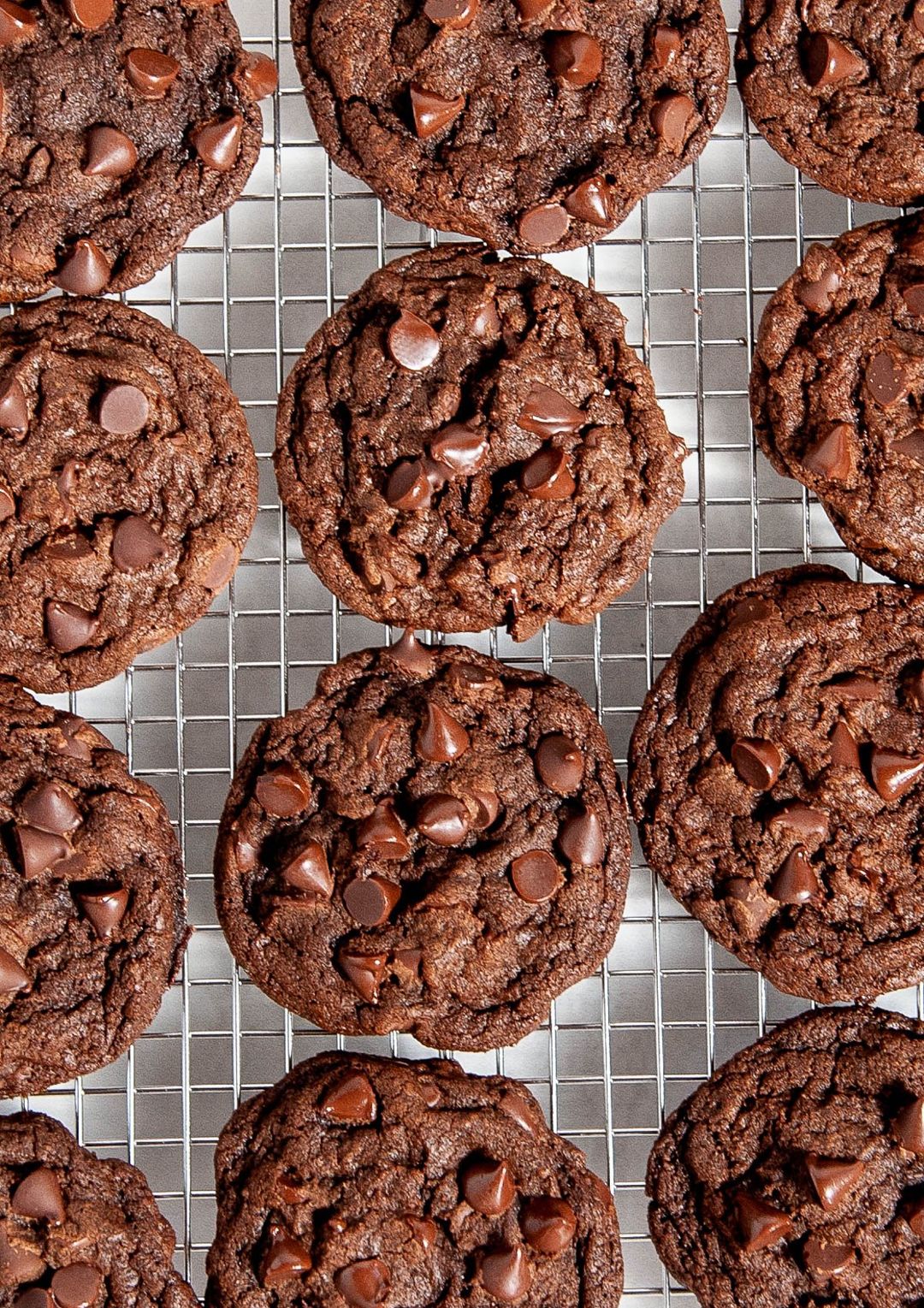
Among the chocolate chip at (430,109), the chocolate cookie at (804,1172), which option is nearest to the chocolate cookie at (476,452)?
the chocolate chip at (430,109)

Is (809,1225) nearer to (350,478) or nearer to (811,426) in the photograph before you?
(811,426)

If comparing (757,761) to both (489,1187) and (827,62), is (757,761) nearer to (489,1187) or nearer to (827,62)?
(489,1187)

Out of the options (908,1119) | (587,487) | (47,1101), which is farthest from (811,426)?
(47,1101)

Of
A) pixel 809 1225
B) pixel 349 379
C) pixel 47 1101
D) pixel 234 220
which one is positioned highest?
pixel 234 220

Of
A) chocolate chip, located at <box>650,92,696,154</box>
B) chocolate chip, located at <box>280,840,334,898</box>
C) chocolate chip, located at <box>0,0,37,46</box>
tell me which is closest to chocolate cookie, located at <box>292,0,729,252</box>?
chocolate chip, located at <box>650,92,696,154</box>

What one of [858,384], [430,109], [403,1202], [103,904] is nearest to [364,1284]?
[403,1202]
